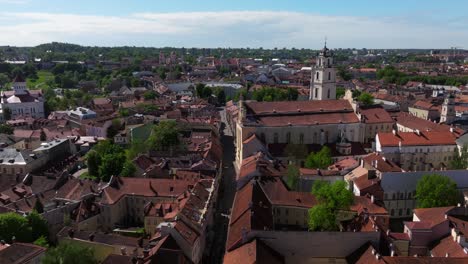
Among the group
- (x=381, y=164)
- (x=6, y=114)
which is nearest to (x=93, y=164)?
(x=381, y=164)

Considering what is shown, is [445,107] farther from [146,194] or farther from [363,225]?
[146,194]

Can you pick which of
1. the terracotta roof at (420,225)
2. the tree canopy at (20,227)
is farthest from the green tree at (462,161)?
the tree canopy at (20,227)

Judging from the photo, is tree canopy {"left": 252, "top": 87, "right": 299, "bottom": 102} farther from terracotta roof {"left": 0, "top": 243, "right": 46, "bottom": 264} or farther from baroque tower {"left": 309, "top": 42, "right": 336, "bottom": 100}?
terracotta roof {"left": 0, "top": 243, "right": 46, "bottom": 264}

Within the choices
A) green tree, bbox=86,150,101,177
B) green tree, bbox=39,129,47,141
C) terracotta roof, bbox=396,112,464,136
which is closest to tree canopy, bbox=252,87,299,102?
terracotta roof, bbox=396,112,464,136

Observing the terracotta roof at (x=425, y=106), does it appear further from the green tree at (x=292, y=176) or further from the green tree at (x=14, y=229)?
the green tree at (x=14, y=229)

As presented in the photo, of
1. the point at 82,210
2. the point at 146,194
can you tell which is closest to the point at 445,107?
the point at 146,194

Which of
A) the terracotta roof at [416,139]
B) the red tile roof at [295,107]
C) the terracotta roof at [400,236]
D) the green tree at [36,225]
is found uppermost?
the red tile roof at [295,107]
